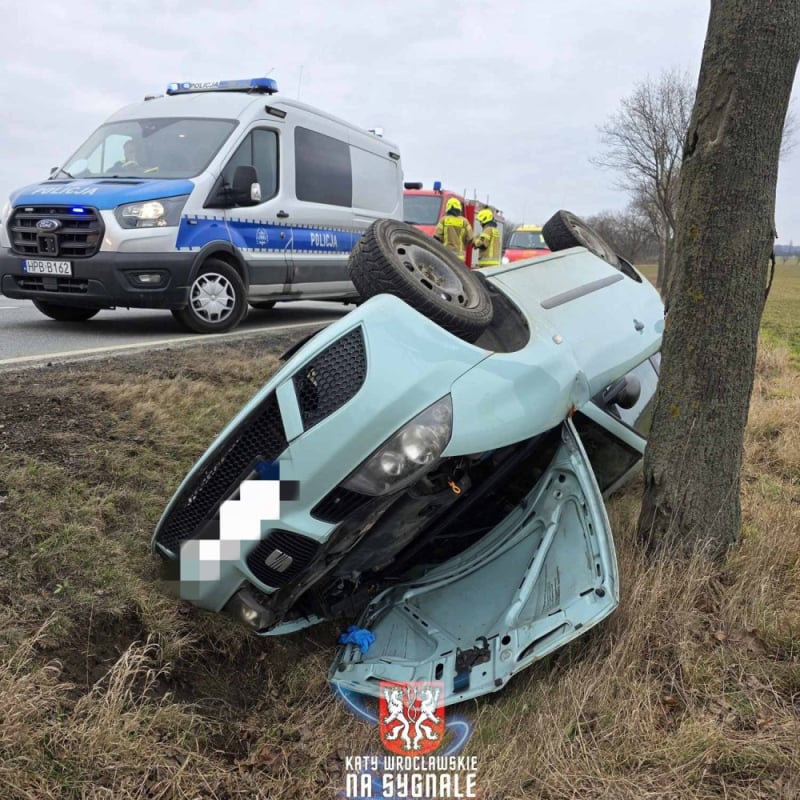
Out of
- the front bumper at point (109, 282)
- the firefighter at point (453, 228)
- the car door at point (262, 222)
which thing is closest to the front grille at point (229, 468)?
the front bumper at point (109, 282)

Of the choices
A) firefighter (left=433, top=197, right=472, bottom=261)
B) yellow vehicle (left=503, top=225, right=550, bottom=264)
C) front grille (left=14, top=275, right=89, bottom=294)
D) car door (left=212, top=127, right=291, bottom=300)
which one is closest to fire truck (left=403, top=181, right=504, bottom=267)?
firefighter (left=433, top=197, right=472, bottom=261)

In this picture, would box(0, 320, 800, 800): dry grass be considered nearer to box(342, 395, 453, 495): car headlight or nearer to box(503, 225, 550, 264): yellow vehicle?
box(342, 395, 453, 495): car headlight

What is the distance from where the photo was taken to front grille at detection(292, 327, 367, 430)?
6.57 feet

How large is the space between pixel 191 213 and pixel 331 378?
13.8ft

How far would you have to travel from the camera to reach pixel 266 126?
254 inches

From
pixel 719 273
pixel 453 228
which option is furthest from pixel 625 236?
pixel 719 273

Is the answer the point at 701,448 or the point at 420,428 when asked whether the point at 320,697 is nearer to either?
the point at 420,428

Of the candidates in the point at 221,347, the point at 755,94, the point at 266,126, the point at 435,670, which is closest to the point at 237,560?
the point at 435,670

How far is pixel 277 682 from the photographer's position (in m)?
2.25

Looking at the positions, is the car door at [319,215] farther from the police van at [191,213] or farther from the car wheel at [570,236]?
the car wheel at [570,236]

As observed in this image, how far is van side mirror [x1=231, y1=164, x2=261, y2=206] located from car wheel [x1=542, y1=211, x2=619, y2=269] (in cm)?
329

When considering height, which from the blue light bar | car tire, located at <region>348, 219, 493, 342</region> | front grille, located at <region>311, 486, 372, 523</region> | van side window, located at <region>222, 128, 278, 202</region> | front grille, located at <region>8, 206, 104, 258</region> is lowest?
front grille, located at <region>311, 486, 372, 523</region>

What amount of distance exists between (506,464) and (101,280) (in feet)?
13.8

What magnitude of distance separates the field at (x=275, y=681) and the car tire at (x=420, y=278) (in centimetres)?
106
